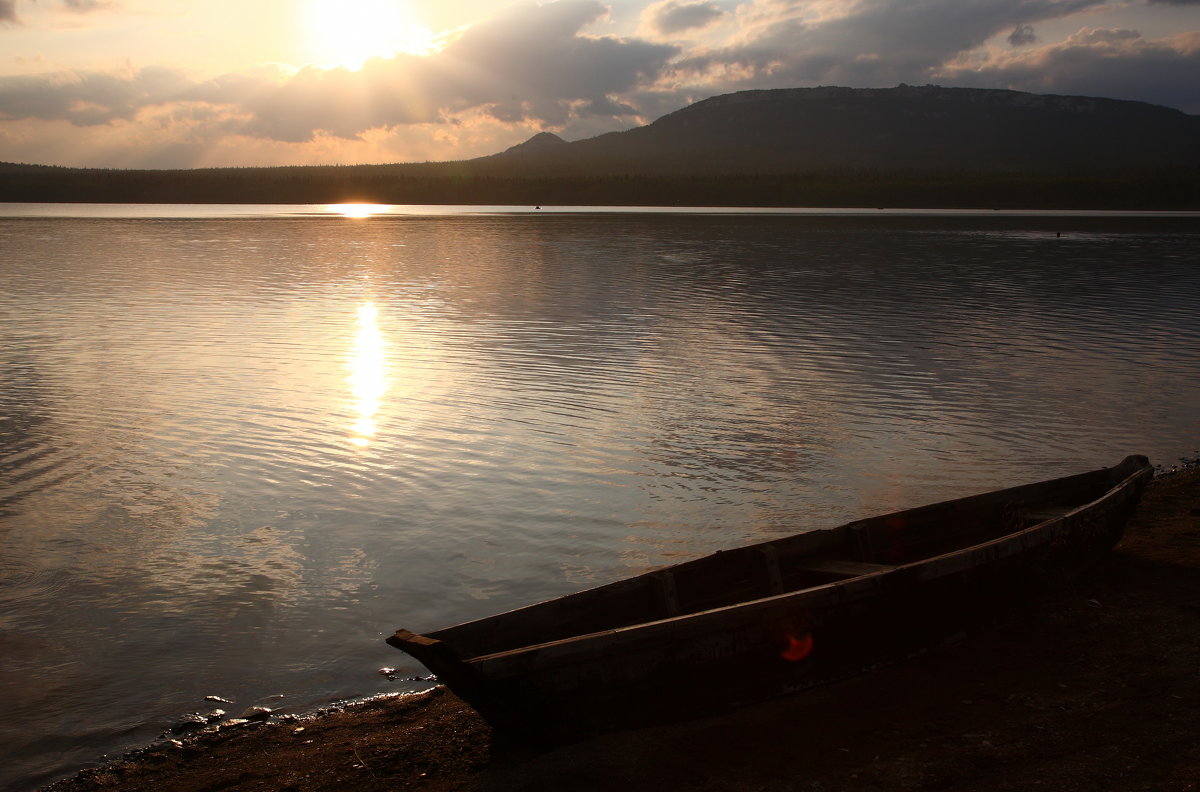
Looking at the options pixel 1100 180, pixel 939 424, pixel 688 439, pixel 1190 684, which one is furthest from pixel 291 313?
pixel 1100 180

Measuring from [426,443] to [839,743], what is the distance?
7381 mm

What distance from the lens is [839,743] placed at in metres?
5.49

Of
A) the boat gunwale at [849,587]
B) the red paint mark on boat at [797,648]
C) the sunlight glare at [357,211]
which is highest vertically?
the sunlight glare at [357,211]

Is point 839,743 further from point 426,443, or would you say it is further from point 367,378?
point 367,378

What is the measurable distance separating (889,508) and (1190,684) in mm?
3853

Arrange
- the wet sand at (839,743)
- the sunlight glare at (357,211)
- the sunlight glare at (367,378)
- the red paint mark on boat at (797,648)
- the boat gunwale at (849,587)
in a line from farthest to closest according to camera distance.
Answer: the sunlight glare at (357,211) < the sunlight glare at (367,378) < the red paint mark on boat at (797,648) < the boat gunwale at (849,587) < the wet sand at (839,743)

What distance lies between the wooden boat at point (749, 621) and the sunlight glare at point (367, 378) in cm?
637

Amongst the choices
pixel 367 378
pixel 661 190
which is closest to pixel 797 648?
pixel 367 378

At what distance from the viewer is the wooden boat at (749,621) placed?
527 cm

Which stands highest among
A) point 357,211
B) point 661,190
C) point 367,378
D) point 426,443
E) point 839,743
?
point 661,190

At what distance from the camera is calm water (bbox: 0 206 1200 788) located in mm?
6961

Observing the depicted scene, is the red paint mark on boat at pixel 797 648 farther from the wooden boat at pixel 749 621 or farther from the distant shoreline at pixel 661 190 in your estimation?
the distant shoreline at pixel 661 190

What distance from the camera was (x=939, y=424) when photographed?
12906 mm

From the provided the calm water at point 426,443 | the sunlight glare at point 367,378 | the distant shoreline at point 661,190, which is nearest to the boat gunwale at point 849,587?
the calm water at point 426,443
